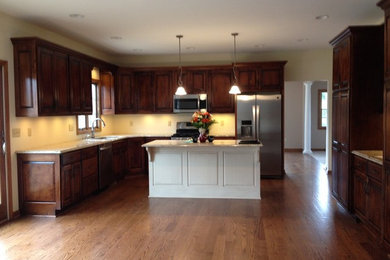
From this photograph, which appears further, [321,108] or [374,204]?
[321,108]

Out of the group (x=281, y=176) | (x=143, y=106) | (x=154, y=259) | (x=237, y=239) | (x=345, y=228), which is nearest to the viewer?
(x=154, y=259)

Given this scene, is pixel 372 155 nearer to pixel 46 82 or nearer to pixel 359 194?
pixel 359 194

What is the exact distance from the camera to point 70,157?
4.78 m

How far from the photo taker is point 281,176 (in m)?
6.93

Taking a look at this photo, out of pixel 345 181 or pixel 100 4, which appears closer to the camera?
pixel 100 4

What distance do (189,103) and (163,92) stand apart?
64 cm

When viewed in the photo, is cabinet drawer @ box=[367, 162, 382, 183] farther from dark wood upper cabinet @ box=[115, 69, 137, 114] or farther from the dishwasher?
dark wood upper cabinet @ box=[115, 69, 137, 114]

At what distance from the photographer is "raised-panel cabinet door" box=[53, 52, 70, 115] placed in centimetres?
495

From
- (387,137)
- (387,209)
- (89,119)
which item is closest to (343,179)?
(387,209)

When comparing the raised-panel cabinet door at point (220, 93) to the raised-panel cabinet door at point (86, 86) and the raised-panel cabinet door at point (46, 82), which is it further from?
the raised-panel cabinet door at point (46, 82)

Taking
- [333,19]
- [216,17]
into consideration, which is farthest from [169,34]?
[333,19]

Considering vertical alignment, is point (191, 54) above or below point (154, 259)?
above

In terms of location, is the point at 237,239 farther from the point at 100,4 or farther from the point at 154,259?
the point at 100,4

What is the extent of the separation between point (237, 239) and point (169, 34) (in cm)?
362
